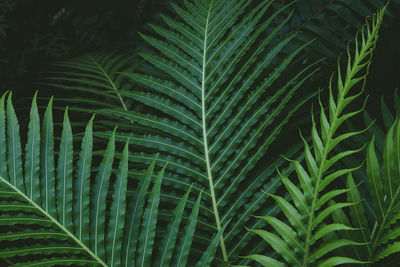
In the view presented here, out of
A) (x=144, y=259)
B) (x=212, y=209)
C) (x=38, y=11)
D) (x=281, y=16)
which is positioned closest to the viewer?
(x=144, y=259)

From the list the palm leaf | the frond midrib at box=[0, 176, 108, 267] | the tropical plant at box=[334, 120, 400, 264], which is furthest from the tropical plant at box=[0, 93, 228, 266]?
the tropical plant at box=[334, 120, 400, 264]

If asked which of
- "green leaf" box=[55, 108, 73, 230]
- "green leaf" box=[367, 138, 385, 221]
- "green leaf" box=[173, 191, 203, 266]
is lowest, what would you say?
"green leaf" box=[173, 191, 203, 266]

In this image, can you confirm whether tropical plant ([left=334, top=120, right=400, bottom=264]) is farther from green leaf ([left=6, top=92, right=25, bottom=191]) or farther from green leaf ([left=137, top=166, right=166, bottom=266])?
green leaf ([left=6, top=92, right=25, bottom=191])

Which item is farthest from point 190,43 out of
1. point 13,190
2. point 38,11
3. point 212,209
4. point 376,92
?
point 38,11

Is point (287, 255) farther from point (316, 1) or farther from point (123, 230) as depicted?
point (316, 1)

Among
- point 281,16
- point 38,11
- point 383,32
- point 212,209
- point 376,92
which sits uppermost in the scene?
point 38,11

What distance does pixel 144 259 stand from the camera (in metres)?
0.78

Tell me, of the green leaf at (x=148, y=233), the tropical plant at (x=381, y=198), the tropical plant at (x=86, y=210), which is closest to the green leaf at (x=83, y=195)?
the tropical plant at (x=86, y=210)

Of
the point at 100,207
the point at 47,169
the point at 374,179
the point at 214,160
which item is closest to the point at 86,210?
the point at 100,207

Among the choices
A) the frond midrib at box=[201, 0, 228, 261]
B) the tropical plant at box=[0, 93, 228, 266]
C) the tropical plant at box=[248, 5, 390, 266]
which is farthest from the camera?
the frond midrib at box=[201, 0, 228, 261]

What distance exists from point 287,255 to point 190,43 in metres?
0.66

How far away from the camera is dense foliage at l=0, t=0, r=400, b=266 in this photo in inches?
27.0

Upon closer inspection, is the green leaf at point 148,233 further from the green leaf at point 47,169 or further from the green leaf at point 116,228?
the green leaf at point 47,169

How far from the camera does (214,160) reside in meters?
1.00
